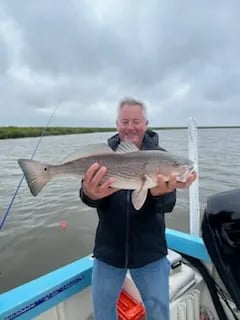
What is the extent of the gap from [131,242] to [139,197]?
0.37m

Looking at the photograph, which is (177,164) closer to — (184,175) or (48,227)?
(184,175)

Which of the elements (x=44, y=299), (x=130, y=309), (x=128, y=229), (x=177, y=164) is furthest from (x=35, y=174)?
(x=130, y=309)

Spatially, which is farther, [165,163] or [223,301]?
[223,301]

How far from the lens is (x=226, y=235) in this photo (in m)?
1.76

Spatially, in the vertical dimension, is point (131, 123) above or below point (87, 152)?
above

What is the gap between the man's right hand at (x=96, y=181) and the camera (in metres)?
1.87

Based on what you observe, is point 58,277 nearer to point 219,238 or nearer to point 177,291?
point 177,291

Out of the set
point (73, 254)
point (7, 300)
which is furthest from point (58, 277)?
point (73, 254)

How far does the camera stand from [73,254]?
23.7 feet

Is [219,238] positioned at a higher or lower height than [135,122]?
lower

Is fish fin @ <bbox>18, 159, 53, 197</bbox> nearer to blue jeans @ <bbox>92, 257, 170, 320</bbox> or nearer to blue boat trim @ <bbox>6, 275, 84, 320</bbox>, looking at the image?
blue jeans @ <bbox>92, 257, 170, 320</bbox>

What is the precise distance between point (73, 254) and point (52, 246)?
2.27ft

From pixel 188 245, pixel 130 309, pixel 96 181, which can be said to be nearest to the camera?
Answer: pixel 96 181

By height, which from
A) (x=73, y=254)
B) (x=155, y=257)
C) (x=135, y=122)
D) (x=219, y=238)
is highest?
(x=135, y=122)
